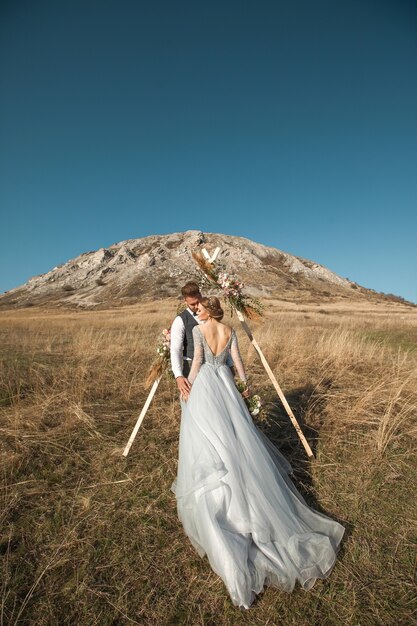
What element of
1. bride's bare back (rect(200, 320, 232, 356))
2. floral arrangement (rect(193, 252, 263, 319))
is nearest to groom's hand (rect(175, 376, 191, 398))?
bride's bare back (rect(200, 320, 232, 356))

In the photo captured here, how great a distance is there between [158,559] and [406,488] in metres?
3.40

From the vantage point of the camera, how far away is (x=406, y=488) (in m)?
4.57

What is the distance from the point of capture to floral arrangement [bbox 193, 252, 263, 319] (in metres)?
5.19

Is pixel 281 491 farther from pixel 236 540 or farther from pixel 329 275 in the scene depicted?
pixel 329 275

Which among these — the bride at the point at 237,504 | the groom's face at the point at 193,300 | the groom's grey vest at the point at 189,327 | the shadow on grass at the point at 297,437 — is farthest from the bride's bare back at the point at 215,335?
the shadow on grass at the point at 297,437

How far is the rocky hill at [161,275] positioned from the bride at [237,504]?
6066cm

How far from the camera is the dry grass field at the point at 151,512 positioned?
2.89 metres

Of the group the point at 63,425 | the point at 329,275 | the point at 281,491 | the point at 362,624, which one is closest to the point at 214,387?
the point at 281,491

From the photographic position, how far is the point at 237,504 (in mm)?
3295

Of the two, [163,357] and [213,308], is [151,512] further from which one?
[213,308]

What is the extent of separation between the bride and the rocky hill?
2388 inches

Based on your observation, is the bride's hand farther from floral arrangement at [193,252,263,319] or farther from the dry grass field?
floral arrangement at [193,252,263,319]

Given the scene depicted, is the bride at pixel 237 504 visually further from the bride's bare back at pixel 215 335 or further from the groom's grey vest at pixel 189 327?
the groom's grey vest at pixel 189 327

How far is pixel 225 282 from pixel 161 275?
82.1 meters
